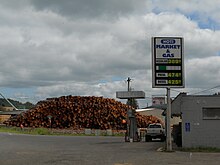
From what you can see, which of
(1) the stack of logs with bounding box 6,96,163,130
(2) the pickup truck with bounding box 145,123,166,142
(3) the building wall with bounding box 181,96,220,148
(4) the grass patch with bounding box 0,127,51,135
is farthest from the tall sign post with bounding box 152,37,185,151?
(4) the grass patch with bounding box 0,127,51,135

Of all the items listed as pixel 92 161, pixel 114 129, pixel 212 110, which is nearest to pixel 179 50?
pixel 212 110

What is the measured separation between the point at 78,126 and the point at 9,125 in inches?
510

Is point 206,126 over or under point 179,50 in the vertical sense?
under

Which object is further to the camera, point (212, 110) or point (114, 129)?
point (114, 129)

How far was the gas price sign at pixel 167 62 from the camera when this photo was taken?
25188mm

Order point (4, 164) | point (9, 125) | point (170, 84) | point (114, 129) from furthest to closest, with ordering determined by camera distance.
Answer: point (9, 125) → point (114, 129) → point (170, 84) → point (4, 164)

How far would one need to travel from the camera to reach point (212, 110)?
25812mm

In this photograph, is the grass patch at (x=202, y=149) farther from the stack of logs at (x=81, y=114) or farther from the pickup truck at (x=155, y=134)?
the stack of logs at (x=81, y=114)

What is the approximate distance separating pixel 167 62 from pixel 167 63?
0.06 m

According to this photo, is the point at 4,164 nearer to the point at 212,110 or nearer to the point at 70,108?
the point at 212,110

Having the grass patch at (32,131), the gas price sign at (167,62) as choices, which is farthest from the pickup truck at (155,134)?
the grass patch at (32,131)

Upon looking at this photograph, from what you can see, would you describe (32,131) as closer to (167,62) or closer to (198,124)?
(198,124)

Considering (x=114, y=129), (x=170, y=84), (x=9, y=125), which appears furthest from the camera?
(x=9, y=125)

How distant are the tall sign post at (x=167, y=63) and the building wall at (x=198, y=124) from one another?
1.35 m
